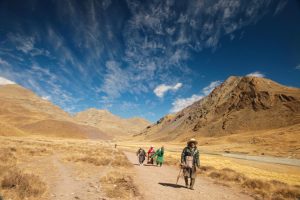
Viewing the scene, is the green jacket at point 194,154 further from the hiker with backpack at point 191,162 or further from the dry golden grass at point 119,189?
the dry golden grass at point 119,189

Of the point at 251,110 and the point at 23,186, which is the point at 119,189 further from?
the point at 251,110

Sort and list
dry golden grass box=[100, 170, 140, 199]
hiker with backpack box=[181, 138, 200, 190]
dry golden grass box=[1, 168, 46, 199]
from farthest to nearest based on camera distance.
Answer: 1. hiker with backpack box=[181, 138, 200, 190]
2. dry golden grass box=[100, 170, 140, 199]
3. dry golden grass box=[1, 168, 46, 199]

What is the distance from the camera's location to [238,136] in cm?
10906

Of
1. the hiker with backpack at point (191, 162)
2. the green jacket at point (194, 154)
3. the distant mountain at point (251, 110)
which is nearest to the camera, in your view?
the hiker with backpack at point (191, 162)

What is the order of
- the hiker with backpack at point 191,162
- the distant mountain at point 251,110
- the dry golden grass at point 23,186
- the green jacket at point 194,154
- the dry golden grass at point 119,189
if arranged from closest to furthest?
1. the dry golden grass at point 23,186
2. the dry golden grass at point 119,189
3. the hiker with backpack at point 191,162
4. the green jacket at point 194,154
5. the distant mountain at point 251,110

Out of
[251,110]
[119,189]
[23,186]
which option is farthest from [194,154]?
[251,110]

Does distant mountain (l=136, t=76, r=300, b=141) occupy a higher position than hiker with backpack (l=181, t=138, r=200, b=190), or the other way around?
distant mountain (l=136, t=76, r=300, b=141)

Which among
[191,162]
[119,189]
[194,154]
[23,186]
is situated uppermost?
[194,154]

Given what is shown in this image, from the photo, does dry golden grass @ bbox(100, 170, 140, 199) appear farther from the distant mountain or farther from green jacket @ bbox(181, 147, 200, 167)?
the distant mountain

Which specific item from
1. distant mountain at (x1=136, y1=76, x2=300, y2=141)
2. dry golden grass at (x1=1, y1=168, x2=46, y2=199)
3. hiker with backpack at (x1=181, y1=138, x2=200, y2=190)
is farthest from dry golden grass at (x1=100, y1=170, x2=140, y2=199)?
distant mountain at (x1=136, y1=76, x2=300, y2=141)

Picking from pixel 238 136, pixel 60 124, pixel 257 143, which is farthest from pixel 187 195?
pixel 60 124

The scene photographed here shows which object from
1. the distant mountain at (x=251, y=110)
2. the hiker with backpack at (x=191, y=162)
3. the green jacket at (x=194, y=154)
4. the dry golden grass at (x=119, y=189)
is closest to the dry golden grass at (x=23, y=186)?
the dry golden grass at (x=119, y=189)

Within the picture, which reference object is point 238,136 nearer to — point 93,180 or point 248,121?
point 248,121

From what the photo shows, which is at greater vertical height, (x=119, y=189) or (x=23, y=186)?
(x=119, y=189)
